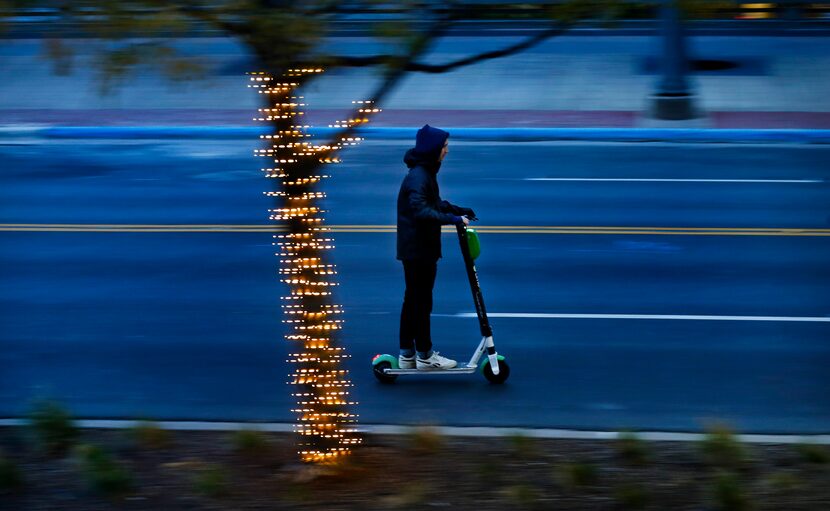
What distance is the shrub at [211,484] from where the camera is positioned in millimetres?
5613

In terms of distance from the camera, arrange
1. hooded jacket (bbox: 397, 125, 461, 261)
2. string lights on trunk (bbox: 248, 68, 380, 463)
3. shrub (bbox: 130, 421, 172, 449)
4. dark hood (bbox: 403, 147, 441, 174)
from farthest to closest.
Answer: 1. dark hood (bbox: 403, 147, 441, 174)
2. hooded jacket (bbox: 397, 125, 461, 261)
3. shrub (bbox: 130, 421, 172, 449)
4. string lights on trunk (bbox: 248, 68, 380, 463)

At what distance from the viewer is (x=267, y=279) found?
1112 centimetres

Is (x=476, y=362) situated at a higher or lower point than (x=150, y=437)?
lower

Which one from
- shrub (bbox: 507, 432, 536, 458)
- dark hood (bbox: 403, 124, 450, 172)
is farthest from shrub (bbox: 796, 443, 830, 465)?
dark hood (bbox: 403, 124, 450, 172)

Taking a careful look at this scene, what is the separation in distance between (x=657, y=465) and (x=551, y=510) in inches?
32.3

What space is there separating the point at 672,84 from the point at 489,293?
1044cm

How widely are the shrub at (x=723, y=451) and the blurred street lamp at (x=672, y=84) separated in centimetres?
1427

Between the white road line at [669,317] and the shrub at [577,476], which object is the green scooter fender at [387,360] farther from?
the shrub at [577,476]

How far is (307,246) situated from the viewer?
5.76 m

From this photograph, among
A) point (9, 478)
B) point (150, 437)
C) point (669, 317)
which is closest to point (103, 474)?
point (9, 478)

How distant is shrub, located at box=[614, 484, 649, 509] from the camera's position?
543 centimetres

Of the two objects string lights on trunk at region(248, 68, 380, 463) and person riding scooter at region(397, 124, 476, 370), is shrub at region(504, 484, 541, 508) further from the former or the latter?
person riding scooter at region(397, 124, 476, 370)

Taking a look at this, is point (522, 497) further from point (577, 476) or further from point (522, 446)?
point (522, 446)

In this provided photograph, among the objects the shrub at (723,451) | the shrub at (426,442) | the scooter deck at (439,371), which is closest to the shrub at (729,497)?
the shrub at (723,451)
